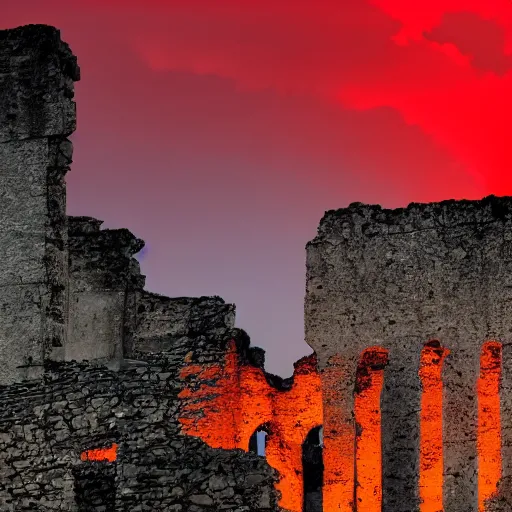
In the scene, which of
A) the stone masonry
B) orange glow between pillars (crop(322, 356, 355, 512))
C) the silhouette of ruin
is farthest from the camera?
orange glow between pillars (crop(322, 356, 355, 512))

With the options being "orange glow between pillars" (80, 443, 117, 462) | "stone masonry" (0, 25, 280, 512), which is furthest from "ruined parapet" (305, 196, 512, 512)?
"orange glow between pillars" (80, 443, 117, 462)

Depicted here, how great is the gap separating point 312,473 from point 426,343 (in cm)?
499

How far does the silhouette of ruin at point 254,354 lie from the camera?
17.2m

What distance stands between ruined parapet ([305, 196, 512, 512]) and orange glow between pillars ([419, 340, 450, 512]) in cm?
1

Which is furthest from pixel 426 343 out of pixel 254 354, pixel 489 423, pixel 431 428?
pixel 254 354

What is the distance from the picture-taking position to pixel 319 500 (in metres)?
24.9

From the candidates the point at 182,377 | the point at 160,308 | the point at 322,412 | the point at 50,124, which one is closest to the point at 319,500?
the point at 322,412

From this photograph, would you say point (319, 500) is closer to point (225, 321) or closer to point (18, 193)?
point (225, 321)

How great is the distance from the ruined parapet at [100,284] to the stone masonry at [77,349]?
0.02 metres

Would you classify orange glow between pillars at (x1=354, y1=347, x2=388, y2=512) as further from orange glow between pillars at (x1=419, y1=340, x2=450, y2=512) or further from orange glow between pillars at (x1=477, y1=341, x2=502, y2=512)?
orange glow between pillars at (x1=477, y1=341, x2=502, y2=512)

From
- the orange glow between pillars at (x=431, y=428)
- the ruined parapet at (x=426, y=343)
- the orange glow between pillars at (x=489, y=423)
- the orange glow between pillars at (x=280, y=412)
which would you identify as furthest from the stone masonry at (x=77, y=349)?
the orange glow between pillars at (x=489, y=423)

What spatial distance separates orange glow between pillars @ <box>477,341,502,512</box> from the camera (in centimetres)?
2152

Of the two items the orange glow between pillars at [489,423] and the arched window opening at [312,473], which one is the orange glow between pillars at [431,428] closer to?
the orange glow between pillars at [489,423]

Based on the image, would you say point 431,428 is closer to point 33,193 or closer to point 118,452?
point 33,193
